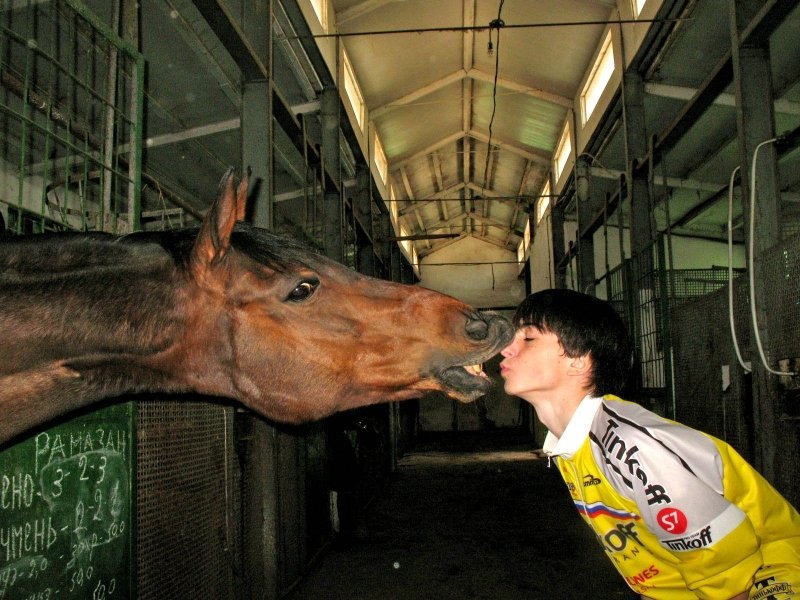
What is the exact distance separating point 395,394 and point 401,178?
13.9m

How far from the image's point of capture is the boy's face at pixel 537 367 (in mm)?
2037

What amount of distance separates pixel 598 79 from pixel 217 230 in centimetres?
929

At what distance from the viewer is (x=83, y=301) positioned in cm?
163

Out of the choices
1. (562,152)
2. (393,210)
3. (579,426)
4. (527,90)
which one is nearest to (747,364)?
(579,426)

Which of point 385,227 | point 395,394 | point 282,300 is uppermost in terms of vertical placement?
point 385,227

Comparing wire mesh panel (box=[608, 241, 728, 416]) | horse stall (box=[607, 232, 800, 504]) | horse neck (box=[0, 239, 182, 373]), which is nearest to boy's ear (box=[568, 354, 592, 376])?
horse stall (box=[607, 232, 800, 504])

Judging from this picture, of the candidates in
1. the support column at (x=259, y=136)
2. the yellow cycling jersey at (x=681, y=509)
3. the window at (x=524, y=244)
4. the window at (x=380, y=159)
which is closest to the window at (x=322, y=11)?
the support column at (x=259, y=136)

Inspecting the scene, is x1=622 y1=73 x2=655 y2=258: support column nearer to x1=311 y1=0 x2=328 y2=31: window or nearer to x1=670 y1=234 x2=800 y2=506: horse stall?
x1=670 y1=234 x2=800 y2=506: horse stall

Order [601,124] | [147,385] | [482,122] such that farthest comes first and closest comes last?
[482,122], [601,124], [147,385]

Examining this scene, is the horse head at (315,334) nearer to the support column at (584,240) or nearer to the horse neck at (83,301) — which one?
the horse neck at (83,301)

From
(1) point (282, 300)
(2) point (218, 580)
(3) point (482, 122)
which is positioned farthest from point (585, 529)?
(3) point (482, 122)

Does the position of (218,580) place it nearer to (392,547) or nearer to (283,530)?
(283,530)

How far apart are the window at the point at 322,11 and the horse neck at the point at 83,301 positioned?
22.6ft

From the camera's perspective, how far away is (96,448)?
227 centimetres
